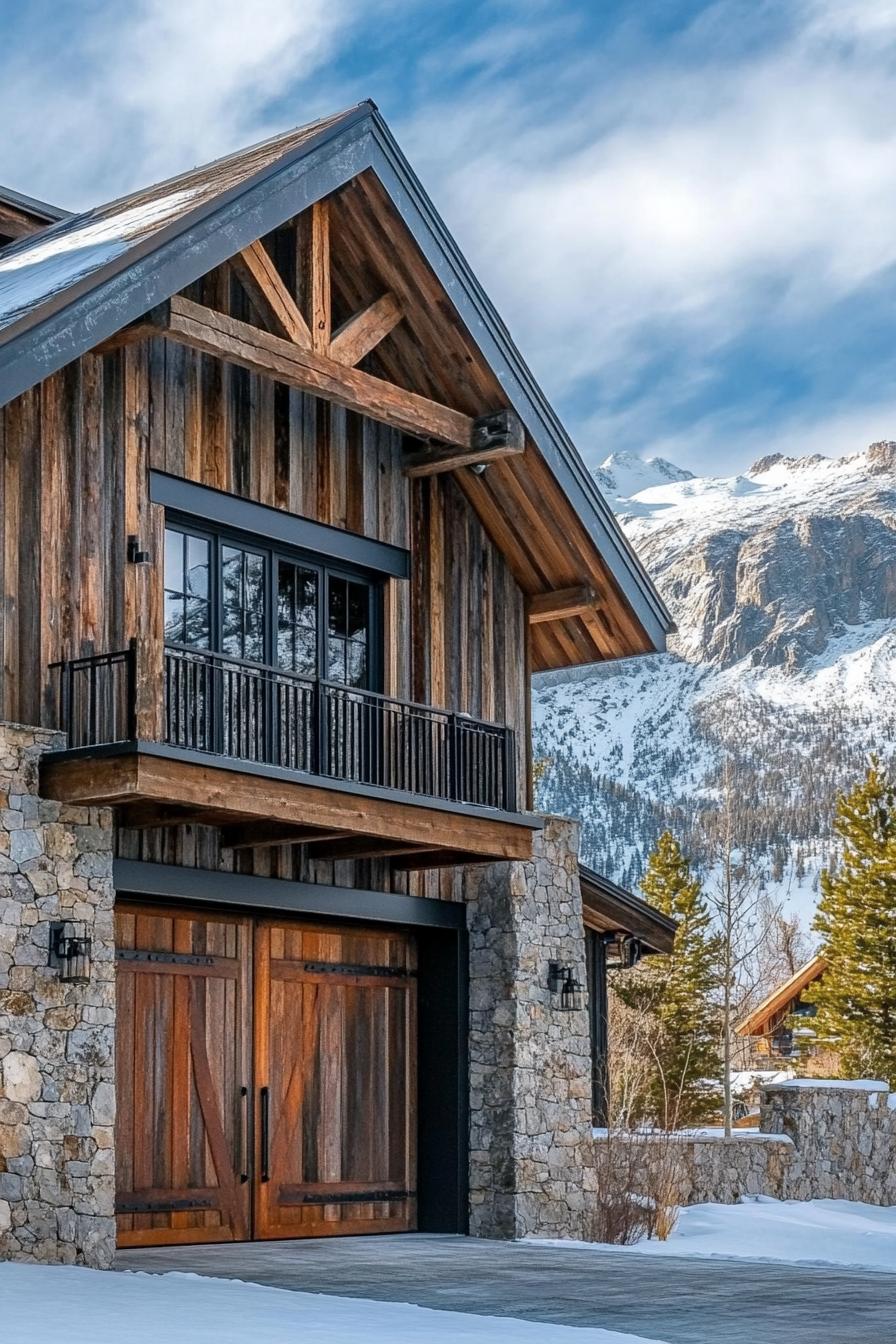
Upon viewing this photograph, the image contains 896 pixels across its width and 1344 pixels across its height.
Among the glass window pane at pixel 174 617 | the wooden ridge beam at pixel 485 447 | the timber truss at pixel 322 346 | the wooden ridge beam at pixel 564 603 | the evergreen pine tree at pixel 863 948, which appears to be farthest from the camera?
the evergreen pine tree at pixel 863 948

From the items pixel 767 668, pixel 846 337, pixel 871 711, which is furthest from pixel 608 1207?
pixel 767 668

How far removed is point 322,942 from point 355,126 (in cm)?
626

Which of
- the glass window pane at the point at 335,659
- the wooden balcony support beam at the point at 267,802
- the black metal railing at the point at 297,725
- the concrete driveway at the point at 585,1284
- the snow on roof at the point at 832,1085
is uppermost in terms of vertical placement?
the glass window pane at the point at 335,659

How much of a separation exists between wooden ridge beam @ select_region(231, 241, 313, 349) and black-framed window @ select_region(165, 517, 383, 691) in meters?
1.58

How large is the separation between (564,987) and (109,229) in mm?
7118

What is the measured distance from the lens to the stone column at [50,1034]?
38.3 ft

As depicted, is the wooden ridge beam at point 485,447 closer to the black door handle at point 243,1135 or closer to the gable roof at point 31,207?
the gable roof at point 31,207

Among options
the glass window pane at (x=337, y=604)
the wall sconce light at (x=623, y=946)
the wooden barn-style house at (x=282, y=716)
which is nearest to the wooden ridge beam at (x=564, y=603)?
the wooden barn-style house at (x=282, y=716)

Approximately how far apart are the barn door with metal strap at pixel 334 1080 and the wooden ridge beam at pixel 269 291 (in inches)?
176

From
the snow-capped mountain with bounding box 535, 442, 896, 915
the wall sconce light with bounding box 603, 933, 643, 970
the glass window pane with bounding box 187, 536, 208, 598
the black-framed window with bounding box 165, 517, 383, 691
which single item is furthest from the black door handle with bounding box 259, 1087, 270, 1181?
the snow-capped mountain with bounding box 535, 442, 896, 915

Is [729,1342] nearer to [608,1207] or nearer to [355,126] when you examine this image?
[608,1207]

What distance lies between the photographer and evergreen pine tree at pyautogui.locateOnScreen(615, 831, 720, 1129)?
37.2 m

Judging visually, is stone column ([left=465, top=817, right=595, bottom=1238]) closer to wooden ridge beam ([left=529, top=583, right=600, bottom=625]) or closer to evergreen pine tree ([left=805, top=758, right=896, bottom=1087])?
wooden ridge beam ([left=529, top=583, right=600, bottom=625])

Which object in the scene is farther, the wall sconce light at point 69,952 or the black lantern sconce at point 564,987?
the black lantern sconce at point 564,987
